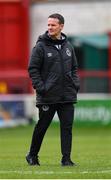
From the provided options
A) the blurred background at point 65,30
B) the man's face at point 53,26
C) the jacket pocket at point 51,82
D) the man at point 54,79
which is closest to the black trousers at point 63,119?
the man at point 54,79

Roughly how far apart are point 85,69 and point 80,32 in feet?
6.51

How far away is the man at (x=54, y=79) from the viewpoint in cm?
1248

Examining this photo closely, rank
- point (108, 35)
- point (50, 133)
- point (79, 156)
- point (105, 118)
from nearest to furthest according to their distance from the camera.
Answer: point (79, 156)
point (50, 133)
point (105, 118)
point (108, 35)

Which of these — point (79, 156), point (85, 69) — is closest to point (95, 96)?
point (85, 69)

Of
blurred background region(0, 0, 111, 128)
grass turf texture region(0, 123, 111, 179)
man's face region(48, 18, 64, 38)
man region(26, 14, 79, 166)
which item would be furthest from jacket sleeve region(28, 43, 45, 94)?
blurred background region(0, 0, 111, 128)

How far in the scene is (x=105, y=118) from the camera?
27.2 meters

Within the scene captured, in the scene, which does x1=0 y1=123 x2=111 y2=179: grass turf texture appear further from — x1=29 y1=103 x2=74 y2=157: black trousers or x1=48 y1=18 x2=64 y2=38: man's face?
x1=48 y1=18 x2=64 y2=38: man's face

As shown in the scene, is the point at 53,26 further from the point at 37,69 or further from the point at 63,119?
the point at 63,119

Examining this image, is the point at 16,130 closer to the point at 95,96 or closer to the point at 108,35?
the point at 95,96

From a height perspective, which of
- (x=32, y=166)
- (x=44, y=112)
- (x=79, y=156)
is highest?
(x=44, y=112)

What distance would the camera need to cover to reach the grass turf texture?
1163cm

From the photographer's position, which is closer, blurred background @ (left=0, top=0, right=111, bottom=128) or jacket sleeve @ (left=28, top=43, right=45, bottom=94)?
jacket sleeve @ (left=28, top=43, right=45, bottom=94)

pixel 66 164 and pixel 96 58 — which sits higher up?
pixel 66 164

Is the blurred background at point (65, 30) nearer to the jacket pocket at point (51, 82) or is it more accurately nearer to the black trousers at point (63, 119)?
the black trousers at point (63, 119)
